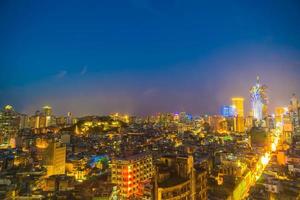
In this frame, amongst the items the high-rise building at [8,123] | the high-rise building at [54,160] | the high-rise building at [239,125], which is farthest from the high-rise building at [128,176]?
the high-rise building at [239,125]

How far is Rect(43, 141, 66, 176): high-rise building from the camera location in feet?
49.2

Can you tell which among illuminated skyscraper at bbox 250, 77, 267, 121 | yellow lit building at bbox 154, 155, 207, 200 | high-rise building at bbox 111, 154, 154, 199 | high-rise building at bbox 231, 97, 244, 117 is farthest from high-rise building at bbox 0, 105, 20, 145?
high-rise building at bbox 231, 97, 244, 117

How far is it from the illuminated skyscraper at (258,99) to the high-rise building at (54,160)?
160 feet

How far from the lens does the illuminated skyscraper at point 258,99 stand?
174ft

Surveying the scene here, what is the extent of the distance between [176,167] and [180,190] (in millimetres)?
800

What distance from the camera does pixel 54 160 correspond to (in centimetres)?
1529

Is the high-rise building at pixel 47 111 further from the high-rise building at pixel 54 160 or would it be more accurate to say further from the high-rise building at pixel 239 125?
the high-rise building at pixel 239 125

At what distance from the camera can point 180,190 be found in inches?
229

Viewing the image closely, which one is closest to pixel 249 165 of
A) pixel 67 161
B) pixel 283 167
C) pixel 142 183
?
pixel 283 167

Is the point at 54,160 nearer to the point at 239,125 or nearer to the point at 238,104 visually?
the point at 239,125

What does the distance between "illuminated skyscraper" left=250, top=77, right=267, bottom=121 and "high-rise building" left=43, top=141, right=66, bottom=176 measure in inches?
1919

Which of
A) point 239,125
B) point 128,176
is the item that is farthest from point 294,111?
point 128,176

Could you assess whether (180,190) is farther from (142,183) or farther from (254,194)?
(142,183)

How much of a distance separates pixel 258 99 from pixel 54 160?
50.8 m
